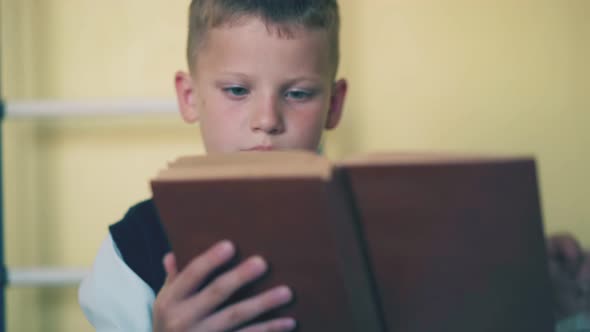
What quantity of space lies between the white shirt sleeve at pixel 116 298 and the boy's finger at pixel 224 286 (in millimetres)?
239

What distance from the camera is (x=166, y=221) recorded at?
1.48 ft

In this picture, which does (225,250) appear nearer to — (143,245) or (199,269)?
(199,269)

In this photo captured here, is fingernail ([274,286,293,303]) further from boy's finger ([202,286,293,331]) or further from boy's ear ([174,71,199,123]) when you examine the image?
→ boy's ear ([174,71,199,123])

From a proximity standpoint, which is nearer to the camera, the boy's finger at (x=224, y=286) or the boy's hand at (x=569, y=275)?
the boy's finger at (x=224, y=286)

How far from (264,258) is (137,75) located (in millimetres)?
790

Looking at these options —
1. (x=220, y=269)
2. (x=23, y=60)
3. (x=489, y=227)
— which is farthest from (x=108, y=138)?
(x=489, y=227)

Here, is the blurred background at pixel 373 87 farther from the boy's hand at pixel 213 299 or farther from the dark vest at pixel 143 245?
the boy's hand at pixel 213 299

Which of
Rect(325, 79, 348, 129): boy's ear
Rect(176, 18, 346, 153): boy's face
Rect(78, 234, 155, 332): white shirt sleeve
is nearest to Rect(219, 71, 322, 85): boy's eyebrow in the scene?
Rect(176, 18, 346, 153): boy's face

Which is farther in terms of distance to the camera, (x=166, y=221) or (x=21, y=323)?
(x=21, y=323)

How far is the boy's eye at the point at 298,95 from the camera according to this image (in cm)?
77

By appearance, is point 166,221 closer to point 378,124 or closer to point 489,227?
point 489,227

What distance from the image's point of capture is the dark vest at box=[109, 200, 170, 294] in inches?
29.1

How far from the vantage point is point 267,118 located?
72 centimetres

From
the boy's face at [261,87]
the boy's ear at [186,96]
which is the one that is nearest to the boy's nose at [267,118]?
the boy's face at [261,87]
